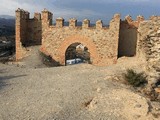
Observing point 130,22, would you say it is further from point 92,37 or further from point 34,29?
point 34,29

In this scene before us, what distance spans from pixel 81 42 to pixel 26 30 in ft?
16.8

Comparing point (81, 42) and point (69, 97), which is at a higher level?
point (81, 42)

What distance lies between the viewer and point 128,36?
22828 millimetres

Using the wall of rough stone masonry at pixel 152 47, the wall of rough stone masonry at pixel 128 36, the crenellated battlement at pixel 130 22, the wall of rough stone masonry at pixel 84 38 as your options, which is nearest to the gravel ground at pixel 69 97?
the wall of rough stone masonry at pixel 152 47

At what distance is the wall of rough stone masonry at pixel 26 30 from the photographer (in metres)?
24.5

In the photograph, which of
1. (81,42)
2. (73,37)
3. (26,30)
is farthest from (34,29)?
(81,42)

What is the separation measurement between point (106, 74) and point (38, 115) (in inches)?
223

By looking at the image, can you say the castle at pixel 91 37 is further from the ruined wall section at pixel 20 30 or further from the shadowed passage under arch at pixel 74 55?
the shadowed passage under arch at pixel 74 55

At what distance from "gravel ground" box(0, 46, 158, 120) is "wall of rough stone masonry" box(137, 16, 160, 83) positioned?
1.36 metres

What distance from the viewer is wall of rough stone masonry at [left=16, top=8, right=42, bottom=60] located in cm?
2445

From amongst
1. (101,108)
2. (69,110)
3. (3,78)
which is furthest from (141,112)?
(3,78)

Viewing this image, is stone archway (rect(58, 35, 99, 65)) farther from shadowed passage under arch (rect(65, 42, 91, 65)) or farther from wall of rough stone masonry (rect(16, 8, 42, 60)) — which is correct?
wall of rough stone masonry (rect(16, 8, 42, 60))

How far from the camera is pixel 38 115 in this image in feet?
33.6

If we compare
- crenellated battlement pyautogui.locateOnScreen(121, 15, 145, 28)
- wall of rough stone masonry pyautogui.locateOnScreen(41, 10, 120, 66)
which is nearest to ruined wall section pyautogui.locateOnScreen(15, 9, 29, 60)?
wall of rough stone masonry pyautogui.locateOnScreen(41, 10, 120, 66)
